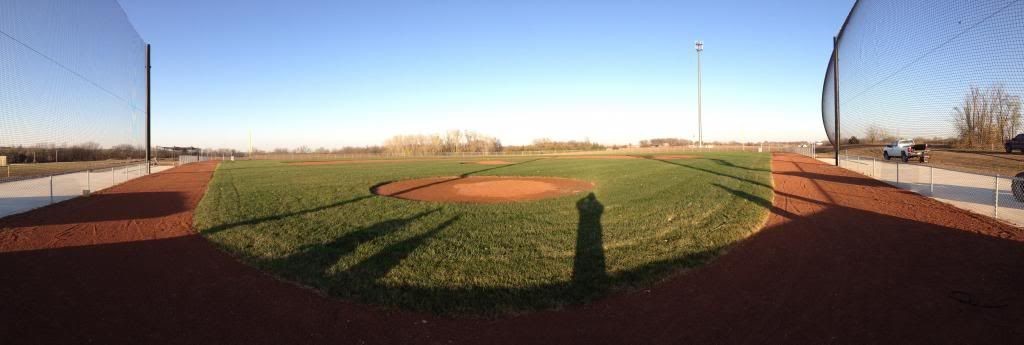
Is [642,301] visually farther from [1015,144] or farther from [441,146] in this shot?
[441,146]

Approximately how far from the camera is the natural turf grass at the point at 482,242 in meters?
5.36

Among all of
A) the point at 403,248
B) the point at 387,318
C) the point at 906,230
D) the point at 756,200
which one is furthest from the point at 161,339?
the point at 756,200

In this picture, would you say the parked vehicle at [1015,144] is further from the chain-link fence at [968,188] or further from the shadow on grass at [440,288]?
the shadow on grass at [440,288]

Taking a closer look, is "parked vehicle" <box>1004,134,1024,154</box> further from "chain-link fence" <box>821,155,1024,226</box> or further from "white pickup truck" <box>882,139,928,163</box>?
"white pickup truck" <box>882,139,928,163</box>

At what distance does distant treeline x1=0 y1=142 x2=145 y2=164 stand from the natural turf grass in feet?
13.1

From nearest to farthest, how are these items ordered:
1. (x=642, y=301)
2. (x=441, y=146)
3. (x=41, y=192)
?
(x=642, y=301), (x=41, y=192), (x=441, y=146)

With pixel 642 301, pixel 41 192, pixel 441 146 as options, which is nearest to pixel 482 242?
pixel 642 301

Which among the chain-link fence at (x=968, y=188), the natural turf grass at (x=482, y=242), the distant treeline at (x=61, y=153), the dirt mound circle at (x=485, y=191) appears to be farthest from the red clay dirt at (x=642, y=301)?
the dirt mound circle at (x=485, y=191)

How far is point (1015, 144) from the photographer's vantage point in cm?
781

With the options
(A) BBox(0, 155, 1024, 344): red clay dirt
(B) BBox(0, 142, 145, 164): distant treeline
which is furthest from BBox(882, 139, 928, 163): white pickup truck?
(B) BBox(0, 142, 145, 164): distant treeline

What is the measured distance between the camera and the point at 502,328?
14.1 feet

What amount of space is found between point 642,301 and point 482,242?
3.41 metres

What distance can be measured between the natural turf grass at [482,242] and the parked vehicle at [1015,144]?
13.3ft

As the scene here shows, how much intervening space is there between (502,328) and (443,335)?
0.55m
